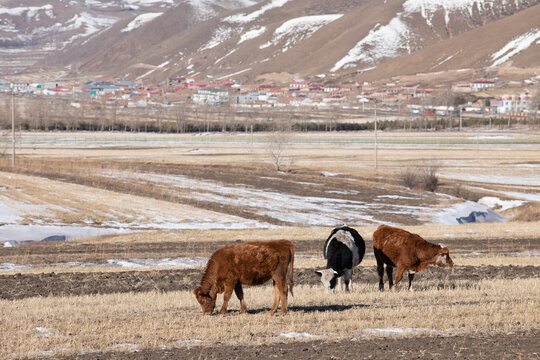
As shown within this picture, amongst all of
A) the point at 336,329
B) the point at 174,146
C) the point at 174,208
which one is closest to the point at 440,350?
the point at 336,329

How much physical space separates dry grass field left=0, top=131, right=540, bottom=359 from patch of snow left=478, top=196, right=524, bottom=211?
317 mm

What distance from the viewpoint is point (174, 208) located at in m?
47.2

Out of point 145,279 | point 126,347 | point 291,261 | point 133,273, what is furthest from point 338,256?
point 133,273

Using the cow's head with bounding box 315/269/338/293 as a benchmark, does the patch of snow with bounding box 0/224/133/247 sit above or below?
below

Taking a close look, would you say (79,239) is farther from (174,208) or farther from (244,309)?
(244,309)

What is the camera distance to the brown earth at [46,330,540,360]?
11.6 metres

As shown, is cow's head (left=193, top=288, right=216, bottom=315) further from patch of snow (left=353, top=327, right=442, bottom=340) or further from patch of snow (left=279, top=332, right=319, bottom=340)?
patch of snow (left=353, top=327, right=442, bottom=340)

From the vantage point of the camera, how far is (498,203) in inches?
2286

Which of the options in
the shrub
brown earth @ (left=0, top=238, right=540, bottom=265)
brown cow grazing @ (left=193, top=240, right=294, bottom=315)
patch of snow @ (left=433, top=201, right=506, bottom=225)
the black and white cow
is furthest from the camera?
the shrub

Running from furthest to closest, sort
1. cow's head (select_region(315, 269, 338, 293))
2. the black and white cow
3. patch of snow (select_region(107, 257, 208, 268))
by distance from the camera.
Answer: patch of snow (select_region(107, 257, 208, 268)) → the black and white cow → cow's head (select_region(315, 269, 338, 293))

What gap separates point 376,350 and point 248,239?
2356 cm

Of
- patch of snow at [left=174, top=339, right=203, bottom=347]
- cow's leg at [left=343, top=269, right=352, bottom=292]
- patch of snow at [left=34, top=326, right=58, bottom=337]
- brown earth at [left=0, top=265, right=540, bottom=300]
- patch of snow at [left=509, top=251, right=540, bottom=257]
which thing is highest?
patch of snow at [left=174, top=339, right=203, bottom=347]

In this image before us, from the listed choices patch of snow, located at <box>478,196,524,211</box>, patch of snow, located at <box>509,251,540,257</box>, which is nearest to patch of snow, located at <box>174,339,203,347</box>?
patch of snow, located at <box>509,251,540,257</box>

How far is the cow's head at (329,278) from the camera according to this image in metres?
17.2
